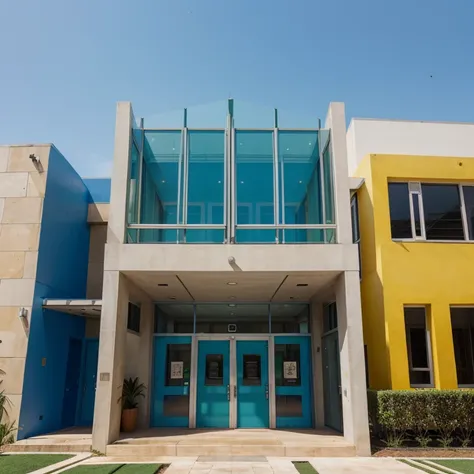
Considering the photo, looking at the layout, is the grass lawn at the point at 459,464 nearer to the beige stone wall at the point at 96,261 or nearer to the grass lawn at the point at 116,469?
the grass lawn at the point at 116,469

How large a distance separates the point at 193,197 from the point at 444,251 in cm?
613

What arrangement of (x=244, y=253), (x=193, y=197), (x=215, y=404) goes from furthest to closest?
(x=215, y=404) → (x=193, y=197) → (x=244, y=253)

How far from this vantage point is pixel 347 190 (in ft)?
33.5

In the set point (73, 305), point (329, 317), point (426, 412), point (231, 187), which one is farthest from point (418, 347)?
point (73, 305)

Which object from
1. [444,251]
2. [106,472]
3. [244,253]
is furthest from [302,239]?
[106,472]

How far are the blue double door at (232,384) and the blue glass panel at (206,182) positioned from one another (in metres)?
3.70

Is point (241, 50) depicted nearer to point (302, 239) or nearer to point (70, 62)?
point (70, 62)

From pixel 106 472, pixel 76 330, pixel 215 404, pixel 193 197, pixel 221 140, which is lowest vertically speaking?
pixel 106 472

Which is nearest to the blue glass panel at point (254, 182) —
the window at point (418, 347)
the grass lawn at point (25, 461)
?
the window at point (418, 347)

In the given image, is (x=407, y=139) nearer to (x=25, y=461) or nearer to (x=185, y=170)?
(x=185, y=170)

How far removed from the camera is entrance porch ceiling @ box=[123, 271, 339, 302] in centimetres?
1005

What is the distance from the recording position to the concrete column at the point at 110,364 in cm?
914

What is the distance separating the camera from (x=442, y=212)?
457 inches

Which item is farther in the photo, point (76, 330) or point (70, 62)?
point (76, 330)
